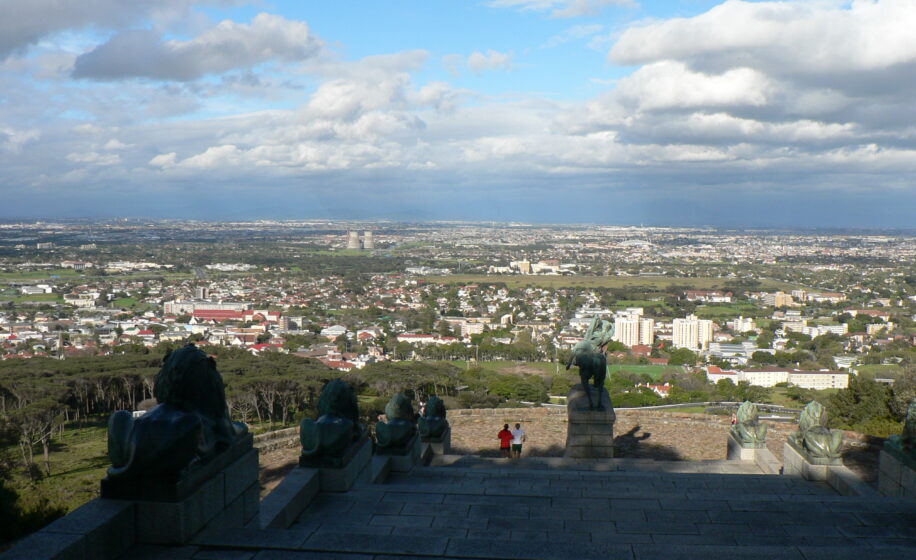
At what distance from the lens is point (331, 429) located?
4883mm

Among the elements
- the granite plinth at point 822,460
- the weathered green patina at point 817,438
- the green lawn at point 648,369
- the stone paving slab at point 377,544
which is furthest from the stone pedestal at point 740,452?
the green lawn at point 648,369

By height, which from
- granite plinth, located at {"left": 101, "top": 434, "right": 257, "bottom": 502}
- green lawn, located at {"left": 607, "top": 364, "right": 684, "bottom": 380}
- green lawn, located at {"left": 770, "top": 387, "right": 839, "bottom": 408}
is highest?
granite plinth, located at {"left": 101, "top": 434, "right": 257, "bottom": 502}

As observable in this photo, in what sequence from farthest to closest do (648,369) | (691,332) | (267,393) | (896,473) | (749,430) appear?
(691,332)
(648,369)
(267,393)
(749,430)
(896,473)

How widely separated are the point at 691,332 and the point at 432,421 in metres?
49.0

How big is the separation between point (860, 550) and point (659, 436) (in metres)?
9.35

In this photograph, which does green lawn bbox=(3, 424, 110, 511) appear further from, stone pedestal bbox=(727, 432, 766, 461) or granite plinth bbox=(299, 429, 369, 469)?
stone pedestal bbox=(727, 432, 766, 461)

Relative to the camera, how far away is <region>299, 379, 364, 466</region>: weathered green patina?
15.8 ft

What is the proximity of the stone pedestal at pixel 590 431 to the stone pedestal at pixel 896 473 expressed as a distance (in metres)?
3.45

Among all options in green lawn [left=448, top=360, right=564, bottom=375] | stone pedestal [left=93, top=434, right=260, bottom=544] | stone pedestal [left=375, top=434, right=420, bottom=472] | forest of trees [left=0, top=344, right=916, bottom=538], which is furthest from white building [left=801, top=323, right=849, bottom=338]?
stone pedestal [left=93, top=434, right=260, bottom=544]

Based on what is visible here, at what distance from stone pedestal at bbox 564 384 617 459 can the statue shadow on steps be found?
2.19 metres

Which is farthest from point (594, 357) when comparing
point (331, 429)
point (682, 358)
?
point (682, 358)

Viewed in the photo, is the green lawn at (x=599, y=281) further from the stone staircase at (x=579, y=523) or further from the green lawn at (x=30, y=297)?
the stone staircase at (x=579, y=523)

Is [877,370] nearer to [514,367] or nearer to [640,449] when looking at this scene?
[514,367]

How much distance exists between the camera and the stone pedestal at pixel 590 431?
8820 millimetres
